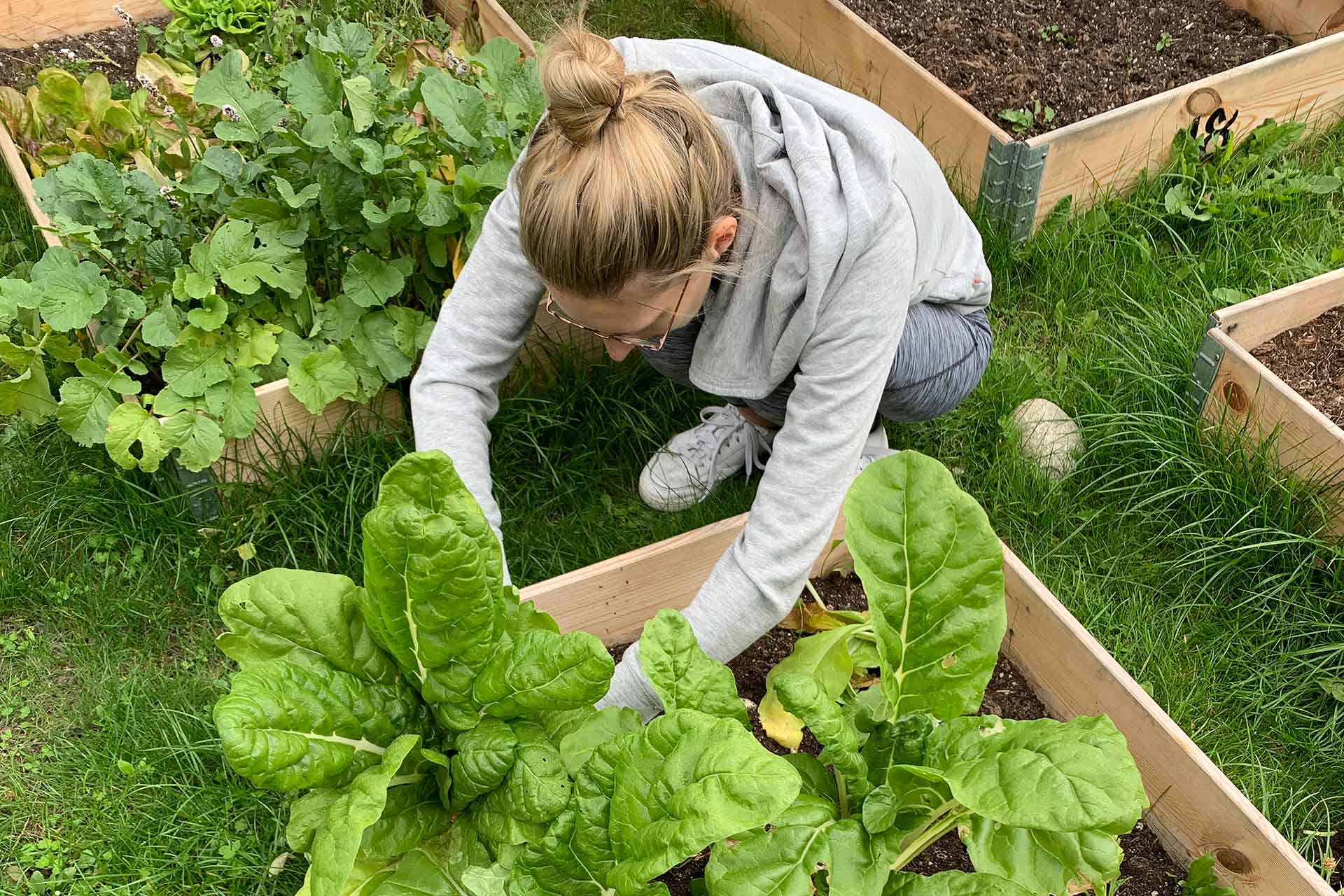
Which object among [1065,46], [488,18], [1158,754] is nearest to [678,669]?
[1158,754]

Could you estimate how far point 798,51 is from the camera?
3715 mm

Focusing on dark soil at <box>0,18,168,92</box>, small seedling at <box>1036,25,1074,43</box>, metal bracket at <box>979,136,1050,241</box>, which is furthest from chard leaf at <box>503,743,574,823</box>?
small seedling at <box>1036,25,1074,43</box>

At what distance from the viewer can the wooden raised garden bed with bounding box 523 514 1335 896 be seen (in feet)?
5.84

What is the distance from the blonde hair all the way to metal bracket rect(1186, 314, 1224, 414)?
4.66 feet

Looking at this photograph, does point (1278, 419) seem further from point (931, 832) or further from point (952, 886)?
point (952, 886)

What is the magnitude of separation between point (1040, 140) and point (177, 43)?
7.99ft

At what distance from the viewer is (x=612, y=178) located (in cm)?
158

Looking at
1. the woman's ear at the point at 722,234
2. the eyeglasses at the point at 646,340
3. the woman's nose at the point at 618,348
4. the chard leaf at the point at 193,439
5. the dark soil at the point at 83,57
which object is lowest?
the chard leaf at the point at 193,439

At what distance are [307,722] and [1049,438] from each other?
1.88 metres

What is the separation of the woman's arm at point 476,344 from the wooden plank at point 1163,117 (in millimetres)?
1528

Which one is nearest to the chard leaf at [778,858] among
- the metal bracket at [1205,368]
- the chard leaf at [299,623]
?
the chard leaf at [299,623]

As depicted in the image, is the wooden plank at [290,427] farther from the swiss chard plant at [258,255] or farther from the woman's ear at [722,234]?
the woman's ear at [722,234]

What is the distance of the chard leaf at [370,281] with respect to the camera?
245cm

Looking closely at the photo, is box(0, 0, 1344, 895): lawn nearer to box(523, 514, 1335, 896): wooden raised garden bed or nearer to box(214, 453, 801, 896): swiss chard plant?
box(523, 514, 1335, 896): wooden raised garden bed
